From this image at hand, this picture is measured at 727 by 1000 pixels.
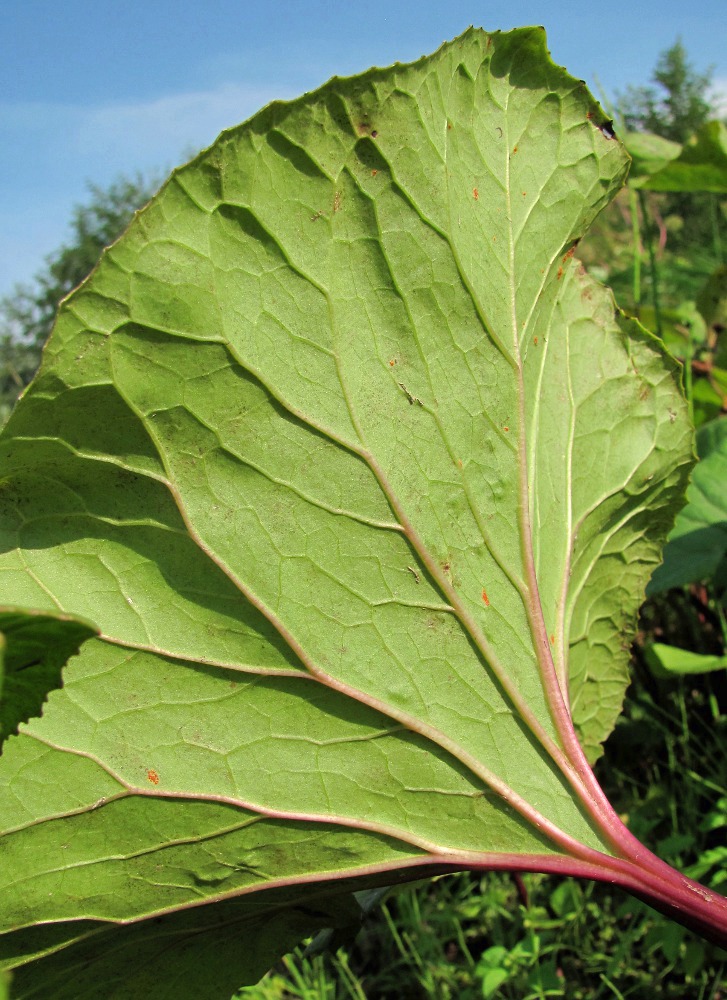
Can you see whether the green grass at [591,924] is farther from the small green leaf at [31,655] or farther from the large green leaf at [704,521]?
the small green leaf at [31,655]

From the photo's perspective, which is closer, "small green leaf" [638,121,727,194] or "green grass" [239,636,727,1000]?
"green grass" [239,636,727,1000]

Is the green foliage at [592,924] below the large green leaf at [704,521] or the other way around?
below

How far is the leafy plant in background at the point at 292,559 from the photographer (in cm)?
107

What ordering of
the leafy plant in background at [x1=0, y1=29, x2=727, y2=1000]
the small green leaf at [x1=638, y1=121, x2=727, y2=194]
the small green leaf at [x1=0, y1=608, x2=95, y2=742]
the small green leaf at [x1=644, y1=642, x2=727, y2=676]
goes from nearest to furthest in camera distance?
1. the small green leaf at [x1=0, y1=608, x2=95, y2=742]
2. the leafy plant in background at [x1=0, y1=29, x2=727, y2=1000]
3. the small green leaf at [x1=644, y1=642, x2=727, y2=676]
4. the small green leaf at [x1=638, y1=121, x2=727, y2=194]

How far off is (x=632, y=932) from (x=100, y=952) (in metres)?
1.20

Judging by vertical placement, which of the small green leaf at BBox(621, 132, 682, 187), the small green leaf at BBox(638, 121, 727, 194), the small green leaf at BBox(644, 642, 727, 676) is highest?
the small green leaf at BBox(621, 132, 682, 187)

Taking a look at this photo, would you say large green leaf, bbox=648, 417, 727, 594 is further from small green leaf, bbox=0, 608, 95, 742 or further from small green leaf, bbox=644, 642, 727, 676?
small green leaf, bbox=0, 608, 95, 742

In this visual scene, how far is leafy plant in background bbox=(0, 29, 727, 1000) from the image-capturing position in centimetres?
107

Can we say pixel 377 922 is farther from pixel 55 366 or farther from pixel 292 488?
pixel 55 366

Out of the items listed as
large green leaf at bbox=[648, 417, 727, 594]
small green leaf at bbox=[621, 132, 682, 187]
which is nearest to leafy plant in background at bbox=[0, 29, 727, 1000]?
large green leaf at bbox=[648, 417, 727, 594]

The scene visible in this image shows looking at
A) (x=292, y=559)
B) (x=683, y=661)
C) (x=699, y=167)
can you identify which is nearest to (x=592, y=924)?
(x=683, y=661)

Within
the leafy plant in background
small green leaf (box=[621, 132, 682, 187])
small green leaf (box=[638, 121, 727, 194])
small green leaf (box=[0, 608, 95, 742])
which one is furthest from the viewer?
small green leaf (box=[621, 132, 682, 187])

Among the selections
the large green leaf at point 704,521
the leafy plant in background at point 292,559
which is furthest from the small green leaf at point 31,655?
the large green leaf at point 704,521

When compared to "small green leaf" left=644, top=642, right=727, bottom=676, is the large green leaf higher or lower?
higher
